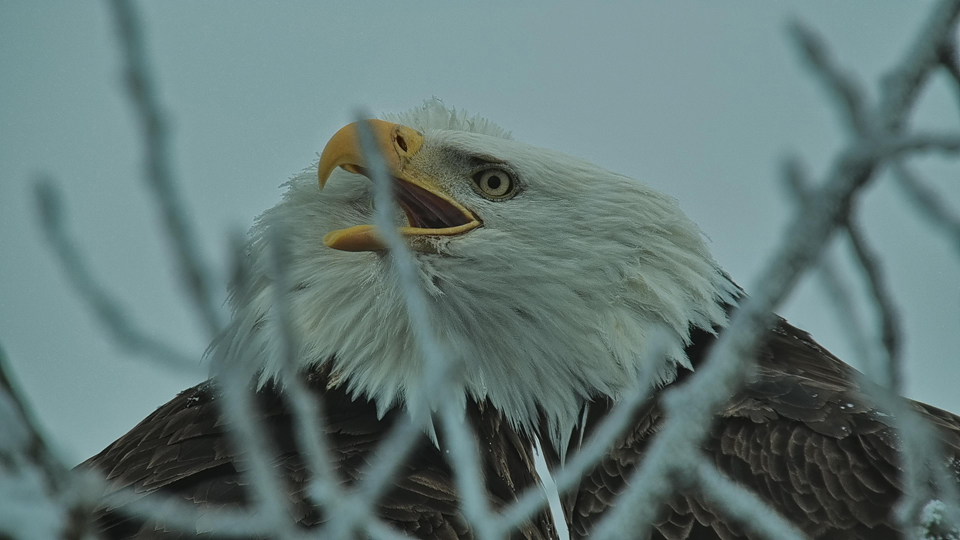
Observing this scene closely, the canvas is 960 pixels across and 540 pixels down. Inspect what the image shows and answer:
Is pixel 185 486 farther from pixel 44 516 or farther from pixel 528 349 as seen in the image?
pixel 44 516

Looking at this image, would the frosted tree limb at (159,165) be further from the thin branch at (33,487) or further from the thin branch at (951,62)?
the thin branch at (951,62)

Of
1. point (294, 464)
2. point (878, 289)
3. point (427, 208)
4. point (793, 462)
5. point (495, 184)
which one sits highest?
point (878, 289)

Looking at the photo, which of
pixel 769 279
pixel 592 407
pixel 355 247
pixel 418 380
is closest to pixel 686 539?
pixel 592 407

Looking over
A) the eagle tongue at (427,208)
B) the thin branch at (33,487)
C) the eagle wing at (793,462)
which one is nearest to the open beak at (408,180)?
the eagle tongue at (427,208)

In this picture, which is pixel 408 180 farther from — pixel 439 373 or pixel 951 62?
pixel 951 62

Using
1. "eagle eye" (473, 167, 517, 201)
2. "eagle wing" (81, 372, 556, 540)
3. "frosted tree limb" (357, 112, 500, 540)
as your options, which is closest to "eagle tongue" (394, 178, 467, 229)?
"eagle eye" (473, 167, 517, 201)

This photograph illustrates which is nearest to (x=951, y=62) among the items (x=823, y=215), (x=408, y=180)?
(x=823, y=215)
